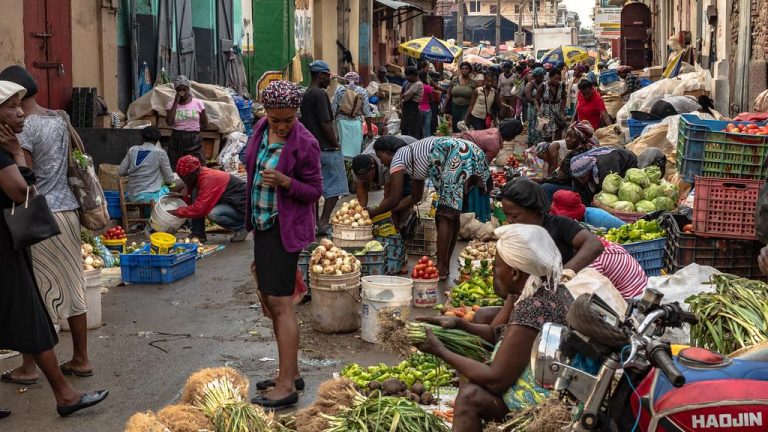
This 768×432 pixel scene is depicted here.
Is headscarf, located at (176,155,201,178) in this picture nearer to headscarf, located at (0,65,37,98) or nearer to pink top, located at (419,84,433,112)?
headscarf, located at (0,65,37,98)

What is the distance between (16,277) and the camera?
5.71 meters

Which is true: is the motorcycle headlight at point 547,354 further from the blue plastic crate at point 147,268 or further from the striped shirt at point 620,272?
the blue plastic crate at point 147,268

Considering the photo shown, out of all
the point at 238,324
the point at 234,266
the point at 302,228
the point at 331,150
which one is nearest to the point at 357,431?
the point at 302,228

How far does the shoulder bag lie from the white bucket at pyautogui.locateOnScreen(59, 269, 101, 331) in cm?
139

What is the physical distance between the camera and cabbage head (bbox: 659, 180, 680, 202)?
10.2m

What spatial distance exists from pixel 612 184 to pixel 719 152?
2.44 m

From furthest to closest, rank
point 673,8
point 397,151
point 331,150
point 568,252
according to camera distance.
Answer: point 673,8 → point 331,150 → point 397,151 → point 568,252

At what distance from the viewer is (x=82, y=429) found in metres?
5.80

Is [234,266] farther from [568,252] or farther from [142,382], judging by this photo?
[568,252]

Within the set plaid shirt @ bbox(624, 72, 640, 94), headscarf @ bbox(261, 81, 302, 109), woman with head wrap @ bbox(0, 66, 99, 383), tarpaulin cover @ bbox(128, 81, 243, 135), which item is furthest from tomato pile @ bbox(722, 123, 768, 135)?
plaid shirt @ bbox(624, 72, 640, 94)

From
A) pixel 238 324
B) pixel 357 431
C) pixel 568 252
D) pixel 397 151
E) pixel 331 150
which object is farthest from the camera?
pixel 331 150

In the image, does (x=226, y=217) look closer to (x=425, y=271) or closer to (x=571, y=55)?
(x=425, y=271)

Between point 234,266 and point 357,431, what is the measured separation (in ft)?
21.0

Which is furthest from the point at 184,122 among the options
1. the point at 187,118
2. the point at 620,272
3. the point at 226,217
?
the point at 620,272
